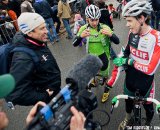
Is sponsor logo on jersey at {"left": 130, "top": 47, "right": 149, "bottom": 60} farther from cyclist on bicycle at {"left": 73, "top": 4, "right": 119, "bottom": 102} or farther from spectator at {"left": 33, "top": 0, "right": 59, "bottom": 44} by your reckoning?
spectator at {"left": 33, "top": 0, "right": 59, "bottom": 44}

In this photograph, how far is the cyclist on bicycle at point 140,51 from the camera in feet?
9.99

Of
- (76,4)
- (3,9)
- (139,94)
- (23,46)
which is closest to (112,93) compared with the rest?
(139,94)

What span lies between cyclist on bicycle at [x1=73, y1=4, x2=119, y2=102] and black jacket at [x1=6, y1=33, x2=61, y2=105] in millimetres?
1418

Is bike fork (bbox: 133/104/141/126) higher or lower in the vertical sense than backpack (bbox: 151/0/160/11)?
lower

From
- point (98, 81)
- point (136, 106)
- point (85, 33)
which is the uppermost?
point (85, 33)

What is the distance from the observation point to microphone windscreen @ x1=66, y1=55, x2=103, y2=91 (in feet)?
6.68

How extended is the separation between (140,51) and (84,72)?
1.28m

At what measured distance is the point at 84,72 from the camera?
2.21 metres

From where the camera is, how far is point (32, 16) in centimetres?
314

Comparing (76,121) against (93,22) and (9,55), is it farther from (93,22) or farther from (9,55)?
(93,22)

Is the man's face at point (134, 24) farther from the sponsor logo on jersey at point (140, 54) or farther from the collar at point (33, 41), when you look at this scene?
the collar at point (33, 41)

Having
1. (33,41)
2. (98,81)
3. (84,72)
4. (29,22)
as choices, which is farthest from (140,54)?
(98,81)

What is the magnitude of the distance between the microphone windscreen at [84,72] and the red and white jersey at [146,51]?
0.98m

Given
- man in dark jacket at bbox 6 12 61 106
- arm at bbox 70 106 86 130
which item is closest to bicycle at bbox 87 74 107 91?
man in dark jacket at bbox 6 12 61 106
